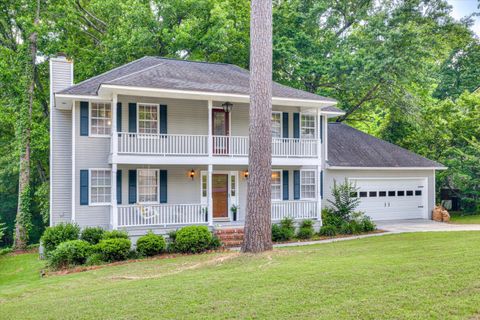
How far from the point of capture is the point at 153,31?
70.4ft

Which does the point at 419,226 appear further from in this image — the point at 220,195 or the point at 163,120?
the point at 163,120

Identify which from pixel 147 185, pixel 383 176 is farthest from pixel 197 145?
pixel 383 176

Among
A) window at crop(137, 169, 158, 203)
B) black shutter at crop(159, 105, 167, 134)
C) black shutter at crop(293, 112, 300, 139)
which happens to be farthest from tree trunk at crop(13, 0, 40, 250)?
black shutter at crop(293, 112, 300, 139)

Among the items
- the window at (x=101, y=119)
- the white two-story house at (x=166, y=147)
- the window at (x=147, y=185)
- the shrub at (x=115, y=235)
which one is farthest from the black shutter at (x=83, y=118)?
the shrub at (x=115, y=235)

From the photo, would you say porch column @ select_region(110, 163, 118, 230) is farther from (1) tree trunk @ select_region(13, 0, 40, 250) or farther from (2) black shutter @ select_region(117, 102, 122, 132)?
(1) tree trunk @ select_region(13, 0, 40, 250)

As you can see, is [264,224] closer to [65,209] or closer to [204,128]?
[204,128]

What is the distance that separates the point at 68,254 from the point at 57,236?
174 cm

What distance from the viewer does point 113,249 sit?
11.7 metres

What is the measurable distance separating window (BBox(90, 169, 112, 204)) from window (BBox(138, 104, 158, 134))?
2.01 m

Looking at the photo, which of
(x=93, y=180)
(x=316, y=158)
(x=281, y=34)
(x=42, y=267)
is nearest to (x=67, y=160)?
(x=93, y=180)

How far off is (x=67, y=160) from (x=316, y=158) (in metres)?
9.37

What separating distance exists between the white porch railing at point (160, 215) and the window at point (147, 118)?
292 centimetres

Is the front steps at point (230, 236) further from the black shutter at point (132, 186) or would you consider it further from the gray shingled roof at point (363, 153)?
the gray shingled roof at point (363, 153)

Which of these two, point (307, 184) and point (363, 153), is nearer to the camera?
point (307, 184)
